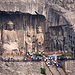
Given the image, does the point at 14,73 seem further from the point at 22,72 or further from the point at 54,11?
the point at 54,11

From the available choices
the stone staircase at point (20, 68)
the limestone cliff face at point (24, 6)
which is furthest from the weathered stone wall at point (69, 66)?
the limestone cliff face at point (24, 6)

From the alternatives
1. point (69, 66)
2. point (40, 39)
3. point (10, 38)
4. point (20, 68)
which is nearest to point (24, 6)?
point (10, 38)

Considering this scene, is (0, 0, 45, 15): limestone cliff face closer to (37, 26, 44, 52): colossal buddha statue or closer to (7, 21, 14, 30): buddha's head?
(7, 21, 14, 30): buddha's head

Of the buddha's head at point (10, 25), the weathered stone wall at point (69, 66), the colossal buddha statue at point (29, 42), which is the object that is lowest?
the weathered stone wall at point (69, 66)

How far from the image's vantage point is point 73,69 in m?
36.4

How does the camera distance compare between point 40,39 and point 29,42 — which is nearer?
point 29,42

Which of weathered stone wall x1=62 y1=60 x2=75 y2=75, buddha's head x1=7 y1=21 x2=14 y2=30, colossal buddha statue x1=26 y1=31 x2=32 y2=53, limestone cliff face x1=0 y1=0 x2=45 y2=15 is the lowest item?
weathered stone wall x1=62 y1=60 x2=75 y2=75

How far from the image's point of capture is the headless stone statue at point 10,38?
42487 millimetres

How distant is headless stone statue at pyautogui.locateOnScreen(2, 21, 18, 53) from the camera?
42.5 metres

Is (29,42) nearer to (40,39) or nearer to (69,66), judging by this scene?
(40,39)

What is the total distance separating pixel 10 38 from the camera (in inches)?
1695

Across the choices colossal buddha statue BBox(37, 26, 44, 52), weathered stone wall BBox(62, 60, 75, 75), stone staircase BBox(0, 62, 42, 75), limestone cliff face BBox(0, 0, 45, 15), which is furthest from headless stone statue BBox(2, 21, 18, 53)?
weathered stone wall BBox(62, 60, 75, 75)

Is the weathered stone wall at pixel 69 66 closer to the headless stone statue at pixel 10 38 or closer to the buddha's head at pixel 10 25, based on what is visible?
the headless stone statue at pixel 10 38

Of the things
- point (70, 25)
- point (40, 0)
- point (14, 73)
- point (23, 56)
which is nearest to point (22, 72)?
point (14, 73)
